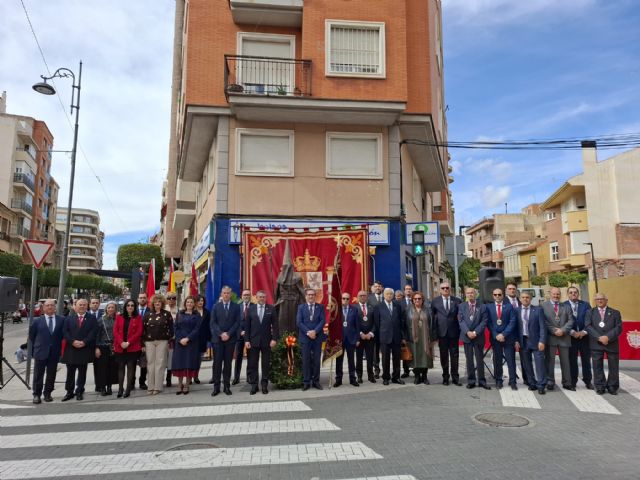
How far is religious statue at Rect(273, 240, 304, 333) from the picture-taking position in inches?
404

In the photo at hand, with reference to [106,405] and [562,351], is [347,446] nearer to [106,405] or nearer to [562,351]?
[106,405]

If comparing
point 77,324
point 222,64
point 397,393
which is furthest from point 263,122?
point 397,393

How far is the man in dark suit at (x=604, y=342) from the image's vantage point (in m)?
8.73

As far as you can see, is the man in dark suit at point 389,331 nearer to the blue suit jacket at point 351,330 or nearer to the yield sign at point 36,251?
the blue suit jacket at point 351,330

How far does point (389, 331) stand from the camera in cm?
980

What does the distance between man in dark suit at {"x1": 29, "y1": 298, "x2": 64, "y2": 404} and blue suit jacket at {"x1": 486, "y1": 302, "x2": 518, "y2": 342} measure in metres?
8.02

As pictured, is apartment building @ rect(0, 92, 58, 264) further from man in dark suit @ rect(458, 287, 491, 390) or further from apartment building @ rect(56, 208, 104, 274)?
apartment building @ rect(56, 208, 104, 274)

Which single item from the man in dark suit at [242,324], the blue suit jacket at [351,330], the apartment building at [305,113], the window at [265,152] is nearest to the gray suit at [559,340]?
the blue suit jacket at [351,330]

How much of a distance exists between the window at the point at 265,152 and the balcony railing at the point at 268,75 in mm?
1241

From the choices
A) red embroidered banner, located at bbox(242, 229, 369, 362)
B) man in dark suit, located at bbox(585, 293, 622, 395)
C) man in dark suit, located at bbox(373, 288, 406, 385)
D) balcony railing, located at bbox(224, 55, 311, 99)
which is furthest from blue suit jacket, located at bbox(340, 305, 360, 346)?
balcony railing, located at bbox(224, 55, 311, 99)

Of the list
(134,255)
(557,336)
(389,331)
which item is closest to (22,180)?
(134,255)

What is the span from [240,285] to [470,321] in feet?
23.2

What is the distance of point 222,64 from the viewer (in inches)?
604

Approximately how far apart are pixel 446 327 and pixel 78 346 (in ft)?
22.6
